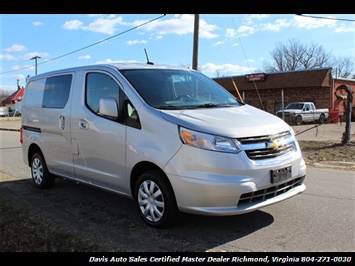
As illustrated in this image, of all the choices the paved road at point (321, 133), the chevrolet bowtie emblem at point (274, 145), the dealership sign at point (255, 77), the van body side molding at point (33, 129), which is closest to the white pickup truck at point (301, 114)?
the paved road at point (321, 133)

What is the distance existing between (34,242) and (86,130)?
1.74m

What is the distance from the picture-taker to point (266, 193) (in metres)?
3.89

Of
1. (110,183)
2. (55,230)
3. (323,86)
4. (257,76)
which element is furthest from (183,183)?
(257,76)

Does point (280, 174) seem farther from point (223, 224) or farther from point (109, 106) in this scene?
point (109, 106)

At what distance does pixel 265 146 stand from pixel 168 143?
108 centimetres

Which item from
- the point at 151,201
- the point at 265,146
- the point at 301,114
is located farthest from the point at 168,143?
the point at 301,114

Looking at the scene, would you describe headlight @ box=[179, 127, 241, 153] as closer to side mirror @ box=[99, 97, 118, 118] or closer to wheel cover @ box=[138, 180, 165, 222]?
wheel cover @ box=[138, 180, 165, 222]

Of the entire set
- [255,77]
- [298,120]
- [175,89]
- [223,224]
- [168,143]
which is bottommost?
[223,224]

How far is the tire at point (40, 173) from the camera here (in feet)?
20.5

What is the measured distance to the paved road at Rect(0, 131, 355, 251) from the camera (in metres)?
3.74

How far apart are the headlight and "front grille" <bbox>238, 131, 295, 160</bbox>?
0.11 meters

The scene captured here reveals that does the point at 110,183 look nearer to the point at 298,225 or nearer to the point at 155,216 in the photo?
the point at 155,216

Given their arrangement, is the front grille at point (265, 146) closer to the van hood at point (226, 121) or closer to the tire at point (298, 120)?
the van hood at point (226, 121)

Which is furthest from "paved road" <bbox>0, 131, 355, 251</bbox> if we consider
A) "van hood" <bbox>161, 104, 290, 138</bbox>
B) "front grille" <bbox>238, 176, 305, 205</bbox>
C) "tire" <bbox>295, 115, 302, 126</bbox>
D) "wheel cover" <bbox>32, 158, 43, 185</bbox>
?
"tire" <bbox>295, 115, 302, 126</bbox>
